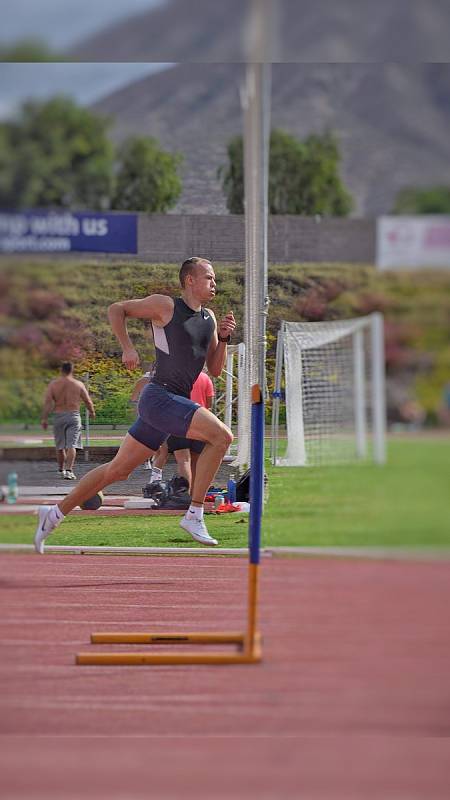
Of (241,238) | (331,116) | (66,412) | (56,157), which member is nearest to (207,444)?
(66,412)

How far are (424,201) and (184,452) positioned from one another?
1527 mm

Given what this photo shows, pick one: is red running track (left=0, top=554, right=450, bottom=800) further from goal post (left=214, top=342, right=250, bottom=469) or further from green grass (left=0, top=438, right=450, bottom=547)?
goal post (left=214, top=342, right=250, bottom=469)

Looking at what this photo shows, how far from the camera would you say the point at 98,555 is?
5.88 m

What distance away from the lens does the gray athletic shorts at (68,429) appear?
187 inches

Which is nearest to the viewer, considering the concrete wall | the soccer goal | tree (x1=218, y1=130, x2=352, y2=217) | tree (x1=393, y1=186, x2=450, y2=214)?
the soccer goal

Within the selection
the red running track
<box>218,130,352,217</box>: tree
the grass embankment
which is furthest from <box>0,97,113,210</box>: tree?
the red running track

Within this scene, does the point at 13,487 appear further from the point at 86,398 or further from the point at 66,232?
the point at 66,232

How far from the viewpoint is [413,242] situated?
14.8 ft

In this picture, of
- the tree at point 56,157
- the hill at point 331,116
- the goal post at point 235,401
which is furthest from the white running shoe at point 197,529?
the tree at point 56,157

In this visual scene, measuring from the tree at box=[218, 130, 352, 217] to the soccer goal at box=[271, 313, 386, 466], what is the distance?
63cm

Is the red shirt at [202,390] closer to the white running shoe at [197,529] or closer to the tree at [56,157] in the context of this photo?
the white running shoe at [197,529]

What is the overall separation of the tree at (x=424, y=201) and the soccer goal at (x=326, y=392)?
636 mm

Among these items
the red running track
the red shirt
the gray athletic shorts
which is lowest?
the red running track

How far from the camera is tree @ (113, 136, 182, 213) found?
4762mm
